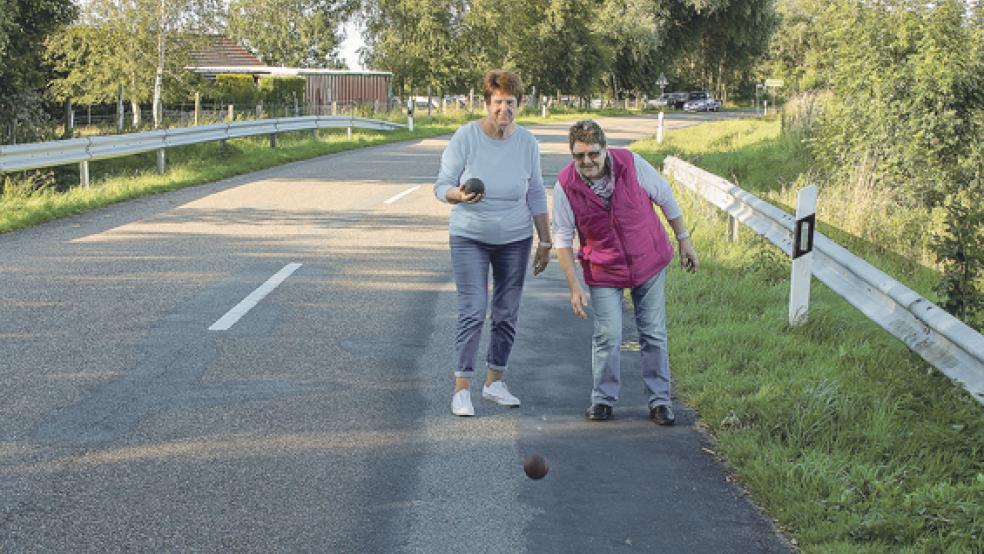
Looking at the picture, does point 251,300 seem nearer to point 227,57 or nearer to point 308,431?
point 308,431

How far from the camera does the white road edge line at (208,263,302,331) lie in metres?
7.34

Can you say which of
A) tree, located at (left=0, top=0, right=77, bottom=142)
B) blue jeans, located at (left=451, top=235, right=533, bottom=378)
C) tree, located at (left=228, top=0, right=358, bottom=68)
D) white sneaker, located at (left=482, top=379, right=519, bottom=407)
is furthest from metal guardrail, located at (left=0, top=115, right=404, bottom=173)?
tree, located at (left=228, top=0, right=358, bottom=68)

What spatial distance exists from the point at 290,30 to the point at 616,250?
93.3m

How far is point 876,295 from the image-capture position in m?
5.97

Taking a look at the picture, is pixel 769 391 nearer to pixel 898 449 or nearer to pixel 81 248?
pixel 898 449

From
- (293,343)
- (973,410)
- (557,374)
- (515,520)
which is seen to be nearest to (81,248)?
(293,343)

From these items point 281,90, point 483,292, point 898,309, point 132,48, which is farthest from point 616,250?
point 281,90

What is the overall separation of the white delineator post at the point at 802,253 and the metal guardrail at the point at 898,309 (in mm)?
68

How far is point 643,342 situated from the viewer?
574 centimetres

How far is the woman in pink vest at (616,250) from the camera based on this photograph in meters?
5.41

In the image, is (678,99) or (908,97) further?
(678,99)

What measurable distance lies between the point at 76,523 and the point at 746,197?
23.2 feet

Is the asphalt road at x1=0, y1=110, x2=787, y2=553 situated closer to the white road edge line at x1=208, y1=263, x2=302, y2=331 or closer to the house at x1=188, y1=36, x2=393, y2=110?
the white road edge line at x1=208, y1=263, x2=302, y2=331

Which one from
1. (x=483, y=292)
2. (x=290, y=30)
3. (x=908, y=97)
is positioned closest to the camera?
A: (x=483, y=292)
